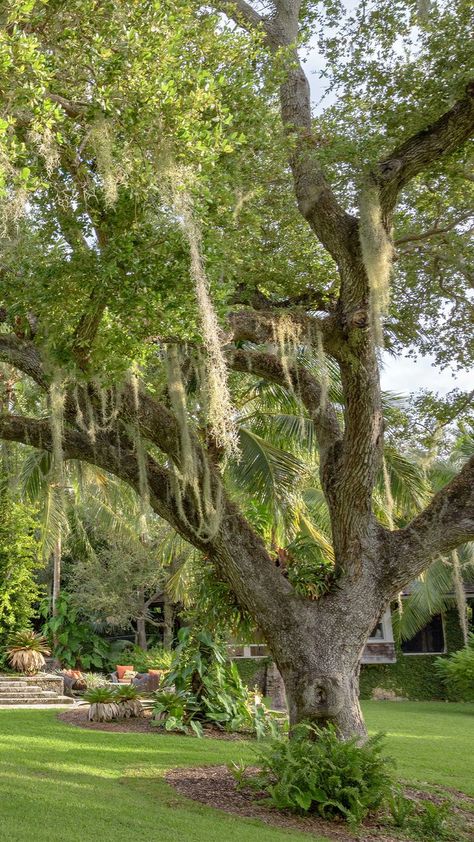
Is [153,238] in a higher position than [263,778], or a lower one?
higher

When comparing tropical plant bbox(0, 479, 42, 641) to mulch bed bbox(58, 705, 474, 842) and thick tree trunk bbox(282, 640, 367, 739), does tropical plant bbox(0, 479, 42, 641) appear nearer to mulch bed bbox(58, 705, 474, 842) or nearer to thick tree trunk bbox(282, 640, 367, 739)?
mulch bed bbox(58, 705, 474, 842)

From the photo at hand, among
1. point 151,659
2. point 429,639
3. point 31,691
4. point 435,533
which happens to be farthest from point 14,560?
point 429,639

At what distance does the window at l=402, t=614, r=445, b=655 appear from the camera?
64.3 ft

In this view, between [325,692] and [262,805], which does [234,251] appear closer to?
[325,692]

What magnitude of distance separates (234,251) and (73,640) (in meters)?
18.1

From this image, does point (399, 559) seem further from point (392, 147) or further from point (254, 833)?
point (392, 147)

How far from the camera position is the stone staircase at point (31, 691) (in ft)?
42.9

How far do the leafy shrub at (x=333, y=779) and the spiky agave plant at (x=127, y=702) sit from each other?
467cm

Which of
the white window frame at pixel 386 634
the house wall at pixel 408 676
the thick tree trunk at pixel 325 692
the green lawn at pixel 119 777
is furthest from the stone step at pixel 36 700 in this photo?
the white window frame at pixel 386 634

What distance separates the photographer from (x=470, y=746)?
1021cm

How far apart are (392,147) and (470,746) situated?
302 inches

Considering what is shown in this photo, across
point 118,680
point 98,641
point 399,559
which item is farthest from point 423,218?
point 98,641

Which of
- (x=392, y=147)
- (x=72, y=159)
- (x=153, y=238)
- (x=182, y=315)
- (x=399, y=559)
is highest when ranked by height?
(x=392, y=147)

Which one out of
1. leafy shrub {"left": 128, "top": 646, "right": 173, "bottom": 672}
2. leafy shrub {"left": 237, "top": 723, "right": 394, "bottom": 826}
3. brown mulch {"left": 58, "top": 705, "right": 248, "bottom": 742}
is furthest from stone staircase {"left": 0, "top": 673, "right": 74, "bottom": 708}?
leafy shrub {"left": 237, "top": 723, "right": 394, "bottom": 826}
